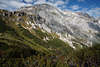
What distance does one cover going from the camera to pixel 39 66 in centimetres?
13875

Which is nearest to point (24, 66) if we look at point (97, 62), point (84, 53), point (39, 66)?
point (39, 66)

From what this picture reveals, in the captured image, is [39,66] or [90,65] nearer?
[90,65]

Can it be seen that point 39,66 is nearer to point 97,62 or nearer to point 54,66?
point 54,66

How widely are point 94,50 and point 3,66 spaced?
375 ft

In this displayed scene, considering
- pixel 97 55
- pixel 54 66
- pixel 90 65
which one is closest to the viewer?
pixel 97 55

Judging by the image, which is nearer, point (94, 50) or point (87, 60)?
point (94, 50)

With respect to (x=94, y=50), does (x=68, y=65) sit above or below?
below

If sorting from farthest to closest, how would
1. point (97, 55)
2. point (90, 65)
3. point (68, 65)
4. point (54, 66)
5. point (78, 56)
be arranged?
point (54, 66) < point (68, 65) < point (78, 56) < point (90, 65) < point (97, 55)

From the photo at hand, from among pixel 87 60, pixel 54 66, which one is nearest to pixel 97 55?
pixel 87 60

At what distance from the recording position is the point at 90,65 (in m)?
93.5

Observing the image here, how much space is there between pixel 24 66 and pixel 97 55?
97.7m

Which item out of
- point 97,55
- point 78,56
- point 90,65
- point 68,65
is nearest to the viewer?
point 97,55

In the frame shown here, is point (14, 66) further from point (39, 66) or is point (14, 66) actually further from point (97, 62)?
point (97, 62)

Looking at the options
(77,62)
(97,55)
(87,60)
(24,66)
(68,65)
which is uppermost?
(97,55)
